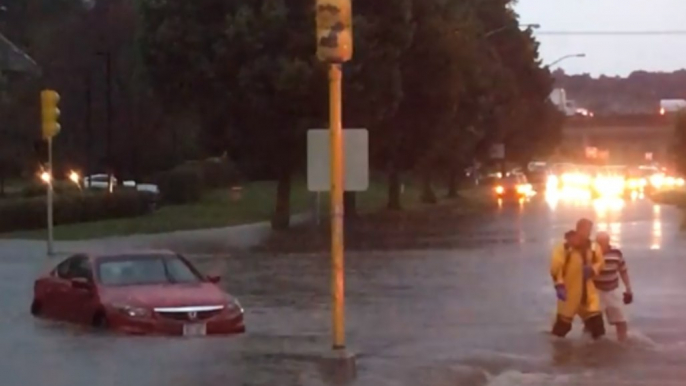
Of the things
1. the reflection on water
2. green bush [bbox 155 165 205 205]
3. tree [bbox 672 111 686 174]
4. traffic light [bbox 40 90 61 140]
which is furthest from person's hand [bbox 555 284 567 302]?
green bush [bbox 155 165 205 205]

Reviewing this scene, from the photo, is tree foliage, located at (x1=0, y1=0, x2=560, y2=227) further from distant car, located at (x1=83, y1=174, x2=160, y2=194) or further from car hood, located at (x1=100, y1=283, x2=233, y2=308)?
car hood, located at (x1=100, y1=283, x2=233, y2=308)

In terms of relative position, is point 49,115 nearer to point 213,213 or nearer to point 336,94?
point 336,94

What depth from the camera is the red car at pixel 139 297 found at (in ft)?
66.6

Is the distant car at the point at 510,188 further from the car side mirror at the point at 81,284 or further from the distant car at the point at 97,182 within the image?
the car side mirror at the point at 81,284

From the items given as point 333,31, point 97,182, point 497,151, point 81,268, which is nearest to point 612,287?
point 333,31

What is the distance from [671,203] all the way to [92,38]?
32857mm

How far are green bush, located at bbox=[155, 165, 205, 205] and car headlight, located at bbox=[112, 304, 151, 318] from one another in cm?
5346

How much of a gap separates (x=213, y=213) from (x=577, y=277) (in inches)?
1753

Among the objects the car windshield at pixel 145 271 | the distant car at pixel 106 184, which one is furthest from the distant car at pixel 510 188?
the car windshield at pixel 145 271

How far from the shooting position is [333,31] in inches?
605

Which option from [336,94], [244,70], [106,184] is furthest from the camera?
[106,184]

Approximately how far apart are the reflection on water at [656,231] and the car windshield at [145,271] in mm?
20137

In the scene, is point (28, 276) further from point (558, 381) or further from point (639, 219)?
point (639, 219)

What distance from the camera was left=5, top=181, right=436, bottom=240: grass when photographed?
5044cm
